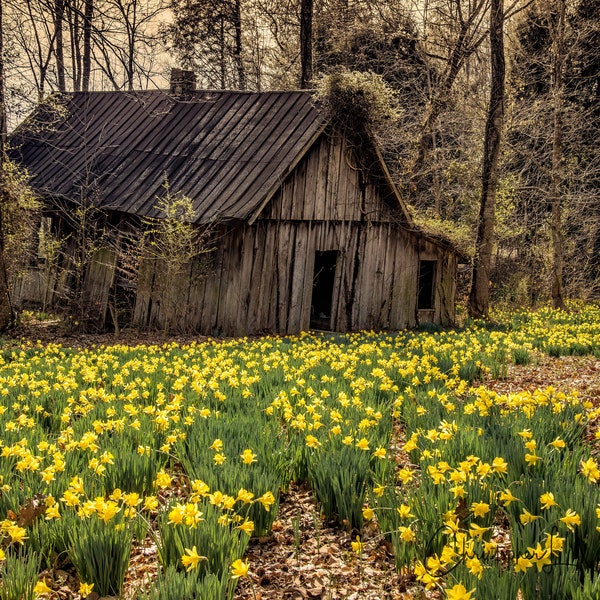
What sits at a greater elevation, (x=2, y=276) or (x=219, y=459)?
(x=2, y=276)

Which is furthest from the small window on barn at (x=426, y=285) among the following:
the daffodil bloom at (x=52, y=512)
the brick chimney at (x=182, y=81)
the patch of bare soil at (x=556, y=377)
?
the daffodil bloom at (x=52, y=512)

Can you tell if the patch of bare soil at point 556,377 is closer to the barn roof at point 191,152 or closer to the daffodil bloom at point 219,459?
the daffodil bloom at point 219,459

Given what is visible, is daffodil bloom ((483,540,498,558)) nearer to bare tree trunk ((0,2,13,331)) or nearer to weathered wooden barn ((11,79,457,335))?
weathered wooden barn ((11,79,457,335))

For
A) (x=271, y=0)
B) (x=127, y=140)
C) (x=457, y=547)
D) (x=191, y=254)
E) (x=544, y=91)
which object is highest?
(x=271, y=0)

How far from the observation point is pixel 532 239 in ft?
90.6

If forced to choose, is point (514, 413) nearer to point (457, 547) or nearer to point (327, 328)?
point (457, 547)

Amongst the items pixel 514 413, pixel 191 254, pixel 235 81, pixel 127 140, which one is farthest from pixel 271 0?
pixel 514 413

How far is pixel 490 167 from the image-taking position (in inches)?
722

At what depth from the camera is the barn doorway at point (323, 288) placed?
63.5 ft

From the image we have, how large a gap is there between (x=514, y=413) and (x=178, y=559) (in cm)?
331

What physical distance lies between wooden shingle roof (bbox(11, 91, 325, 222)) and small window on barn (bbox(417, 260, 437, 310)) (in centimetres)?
573

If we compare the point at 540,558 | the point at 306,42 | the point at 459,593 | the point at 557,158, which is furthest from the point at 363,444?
the point at 557,158

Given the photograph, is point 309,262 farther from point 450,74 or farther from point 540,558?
point 540,558

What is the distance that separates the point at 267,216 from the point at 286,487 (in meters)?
11.8
